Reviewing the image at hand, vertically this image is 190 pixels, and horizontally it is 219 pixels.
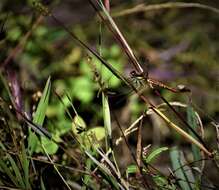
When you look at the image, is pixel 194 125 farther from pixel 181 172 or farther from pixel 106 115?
pixel 106 115

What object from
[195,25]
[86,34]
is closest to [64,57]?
Answer: [86,34]

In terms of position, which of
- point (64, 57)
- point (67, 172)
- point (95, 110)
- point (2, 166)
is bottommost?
point (95, 110)

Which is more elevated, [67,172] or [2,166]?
[2,166]

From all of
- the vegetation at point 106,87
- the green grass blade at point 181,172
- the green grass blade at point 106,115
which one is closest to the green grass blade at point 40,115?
the vegetation at point 106,87

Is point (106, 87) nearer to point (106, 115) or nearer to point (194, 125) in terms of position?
point (106, 115)

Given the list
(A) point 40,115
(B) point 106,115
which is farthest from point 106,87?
(A) point 40,115

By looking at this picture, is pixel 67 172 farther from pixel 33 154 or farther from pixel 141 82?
pixel 141 82

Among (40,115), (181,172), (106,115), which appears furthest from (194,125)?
(40,115)

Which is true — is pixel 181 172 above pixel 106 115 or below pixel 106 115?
below

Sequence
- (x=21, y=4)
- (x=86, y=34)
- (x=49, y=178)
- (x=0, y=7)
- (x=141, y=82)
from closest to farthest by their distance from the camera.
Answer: (x=141, y=82)
(x=49, y=178)
(x=0, y=7)
(x=21, y=4)
(x=86, y=34)

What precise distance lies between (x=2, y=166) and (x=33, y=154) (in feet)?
0.57

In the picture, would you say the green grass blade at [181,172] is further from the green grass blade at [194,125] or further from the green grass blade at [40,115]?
the green grass blade at [40,115]

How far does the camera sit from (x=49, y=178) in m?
1.18

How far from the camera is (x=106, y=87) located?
1080 mm
